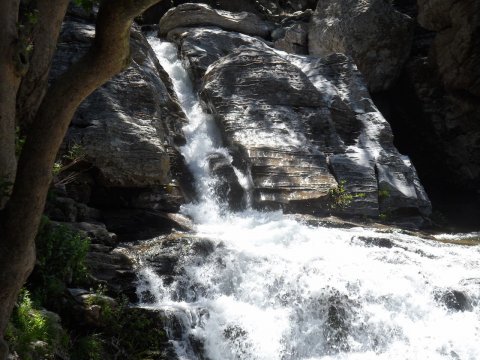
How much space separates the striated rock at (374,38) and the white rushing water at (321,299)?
11167 millimetres

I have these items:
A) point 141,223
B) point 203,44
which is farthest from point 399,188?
point 203,44

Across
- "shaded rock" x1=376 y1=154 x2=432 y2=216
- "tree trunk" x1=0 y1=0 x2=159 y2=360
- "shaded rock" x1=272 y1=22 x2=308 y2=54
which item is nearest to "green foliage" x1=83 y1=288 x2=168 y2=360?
"tree trunk" x1=0 y1=0 x2=159 y2=360

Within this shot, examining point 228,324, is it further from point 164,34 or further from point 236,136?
point 164,34

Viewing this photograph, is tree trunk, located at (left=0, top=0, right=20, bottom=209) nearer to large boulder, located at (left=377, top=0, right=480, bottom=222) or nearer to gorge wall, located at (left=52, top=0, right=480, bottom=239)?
gorge wall, located at (left=52, top=0, right=480, bottom=239)

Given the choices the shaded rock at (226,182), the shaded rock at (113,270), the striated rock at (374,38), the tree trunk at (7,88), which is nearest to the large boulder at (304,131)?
the shaded rock at (226,182)

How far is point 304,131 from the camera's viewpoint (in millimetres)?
16516

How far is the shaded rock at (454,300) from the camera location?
9984 mm

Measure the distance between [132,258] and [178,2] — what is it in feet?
60.0

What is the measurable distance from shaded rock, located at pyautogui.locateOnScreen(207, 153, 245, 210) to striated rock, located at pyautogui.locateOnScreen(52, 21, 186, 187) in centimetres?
129

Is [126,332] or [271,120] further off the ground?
[271,120]

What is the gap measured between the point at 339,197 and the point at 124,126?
592 centimetres

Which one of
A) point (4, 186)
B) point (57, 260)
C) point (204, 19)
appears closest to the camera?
point (4, 186)

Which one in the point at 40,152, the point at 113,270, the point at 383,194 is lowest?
the point at 113,270

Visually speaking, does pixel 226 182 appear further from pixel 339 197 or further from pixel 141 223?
pixel 141 223
